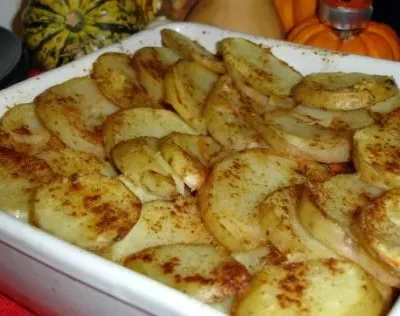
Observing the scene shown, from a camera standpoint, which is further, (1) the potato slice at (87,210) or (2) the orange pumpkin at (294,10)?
(2) the orange pumpkin at (294,10)

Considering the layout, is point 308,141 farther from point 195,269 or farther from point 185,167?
point 195,269

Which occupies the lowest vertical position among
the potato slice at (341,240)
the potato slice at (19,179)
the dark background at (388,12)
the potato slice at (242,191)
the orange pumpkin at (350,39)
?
the dark background at (388,12)

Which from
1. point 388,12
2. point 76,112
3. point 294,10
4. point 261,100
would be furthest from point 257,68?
point 388,12

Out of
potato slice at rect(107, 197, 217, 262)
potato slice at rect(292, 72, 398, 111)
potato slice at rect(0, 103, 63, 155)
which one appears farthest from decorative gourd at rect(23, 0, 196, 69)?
potato slice at rect(107, 197, 217, 262)

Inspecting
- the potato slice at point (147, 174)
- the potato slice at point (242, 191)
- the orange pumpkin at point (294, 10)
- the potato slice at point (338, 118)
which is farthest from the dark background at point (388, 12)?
the potato slice at point (147, 174)

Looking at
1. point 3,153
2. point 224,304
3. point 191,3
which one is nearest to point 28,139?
point 3,153

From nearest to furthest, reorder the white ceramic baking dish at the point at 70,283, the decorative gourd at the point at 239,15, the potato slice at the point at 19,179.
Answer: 1. the white ceramic baking dish at the point at 70,283
2. the potato slice at the point at 19,179
3. the decorative gourd at the point at 239,15

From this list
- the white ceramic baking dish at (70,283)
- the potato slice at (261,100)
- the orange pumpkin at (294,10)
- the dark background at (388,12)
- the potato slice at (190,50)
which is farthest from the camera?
the dark background at (388,12)

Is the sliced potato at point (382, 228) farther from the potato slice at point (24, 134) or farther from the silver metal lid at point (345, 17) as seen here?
the silver metal lid at point (345, 17)
